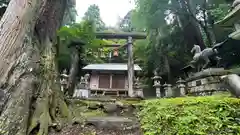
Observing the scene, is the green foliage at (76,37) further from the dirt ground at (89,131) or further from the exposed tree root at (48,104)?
the dirt ground at (89,131)

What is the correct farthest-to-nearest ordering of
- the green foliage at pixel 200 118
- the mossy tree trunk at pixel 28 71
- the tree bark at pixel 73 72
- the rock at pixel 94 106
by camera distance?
1. the tree bark at pixel 73 72
2. the rock at pixel 94 106
3. the mossy tree trunk at pixel 28 71
4. the green foliage at pixel 200 118

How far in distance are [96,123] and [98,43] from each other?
641 centimetres

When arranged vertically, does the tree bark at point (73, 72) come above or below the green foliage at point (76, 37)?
below

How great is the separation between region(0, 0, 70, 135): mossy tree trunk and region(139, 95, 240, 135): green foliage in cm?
193

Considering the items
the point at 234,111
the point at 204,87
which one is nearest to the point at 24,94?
the point at 234,111

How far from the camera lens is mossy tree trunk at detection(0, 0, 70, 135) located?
276cm

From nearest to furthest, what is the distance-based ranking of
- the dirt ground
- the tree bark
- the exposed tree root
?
the exposed tree root → the dirt ground → the tree bark

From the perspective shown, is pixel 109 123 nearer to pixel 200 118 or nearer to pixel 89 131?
pixel 89 131

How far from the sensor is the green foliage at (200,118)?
7.47ft

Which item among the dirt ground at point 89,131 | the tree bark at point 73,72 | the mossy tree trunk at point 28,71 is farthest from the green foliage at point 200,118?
the tree bark at point 73,72

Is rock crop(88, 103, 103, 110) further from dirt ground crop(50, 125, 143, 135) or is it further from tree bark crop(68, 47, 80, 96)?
tree bark crop(68, 47, 80, 96)

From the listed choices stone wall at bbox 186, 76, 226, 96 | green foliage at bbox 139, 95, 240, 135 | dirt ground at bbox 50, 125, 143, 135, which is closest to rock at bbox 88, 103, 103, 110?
dirt ground at bbox 50, 125, 143, 135

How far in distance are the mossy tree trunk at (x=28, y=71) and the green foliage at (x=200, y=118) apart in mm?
1927

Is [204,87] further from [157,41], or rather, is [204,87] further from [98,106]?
[157,41]
